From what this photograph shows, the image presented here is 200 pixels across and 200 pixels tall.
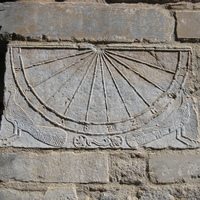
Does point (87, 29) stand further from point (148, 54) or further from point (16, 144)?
point (16, 144)

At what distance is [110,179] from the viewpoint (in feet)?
8.29

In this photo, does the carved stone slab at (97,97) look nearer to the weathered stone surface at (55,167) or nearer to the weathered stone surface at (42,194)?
the weathered stone surface at (55,167)

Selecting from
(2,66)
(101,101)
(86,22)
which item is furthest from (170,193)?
(2,66)

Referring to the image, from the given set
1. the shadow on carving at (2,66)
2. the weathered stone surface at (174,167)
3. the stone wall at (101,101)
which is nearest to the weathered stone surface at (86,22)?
the stone wall at (101,101)

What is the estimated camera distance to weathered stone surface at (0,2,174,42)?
276 cm

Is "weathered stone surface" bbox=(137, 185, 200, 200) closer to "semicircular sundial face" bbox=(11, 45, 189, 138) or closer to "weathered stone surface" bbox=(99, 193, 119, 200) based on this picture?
"weathered stone surface" bbox=(99, 193, 119, 200)

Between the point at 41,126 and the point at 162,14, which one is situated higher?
the point at 162,14

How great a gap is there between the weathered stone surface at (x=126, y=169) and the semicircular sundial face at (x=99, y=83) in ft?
0.59

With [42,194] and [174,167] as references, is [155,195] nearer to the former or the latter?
[174,167]

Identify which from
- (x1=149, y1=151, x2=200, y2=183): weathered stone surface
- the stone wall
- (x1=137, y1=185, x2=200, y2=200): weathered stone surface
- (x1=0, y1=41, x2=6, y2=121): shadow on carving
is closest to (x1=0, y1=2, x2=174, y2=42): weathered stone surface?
the stone wall

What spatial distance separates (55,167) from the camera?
2.52m

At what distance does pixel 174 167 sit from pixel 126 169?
313 mm

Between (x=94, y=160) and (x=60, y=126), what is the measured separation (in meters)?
0.32

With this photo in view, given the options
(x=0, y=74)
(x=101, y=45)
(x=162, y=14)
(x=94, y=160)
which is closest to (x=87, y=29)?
(x=101, y=45)
